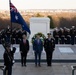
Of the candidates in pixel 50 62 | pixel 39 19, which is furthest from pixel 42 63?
pixel 39 19

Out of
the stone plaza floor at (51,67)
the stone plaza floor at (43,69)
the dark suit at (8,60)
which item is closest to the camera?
the dark suit at (8,60)

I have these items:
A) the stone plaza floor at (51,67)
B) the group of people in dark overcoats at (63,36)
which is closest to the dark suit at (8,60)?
the stone plaza floor at (51,67)

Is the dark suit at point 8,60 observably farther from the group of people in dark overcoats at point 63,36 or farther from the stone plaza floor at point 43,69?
the group of people in dark overcoats at point 63,36

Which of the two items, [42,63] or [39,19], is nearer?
[42,63]

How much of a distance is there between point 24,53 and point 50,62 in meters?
1.31

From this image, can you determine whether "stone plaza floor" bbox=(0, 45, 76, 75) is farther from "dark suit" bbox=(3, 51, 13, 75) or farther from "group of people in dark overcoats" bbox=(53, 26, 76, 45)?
"group of people in dark overcoats" bbox=(53, 26, 76, 45)

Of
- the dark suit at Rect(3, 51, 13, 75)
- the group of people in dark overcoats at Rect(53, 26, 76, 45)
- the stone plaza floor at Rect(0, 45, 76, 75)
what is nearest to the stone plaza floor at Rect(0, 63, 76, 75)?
the stone plaza floor at Rect(0, 45, 76, 75)

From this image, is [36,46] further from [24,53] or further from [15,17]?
[15,17]

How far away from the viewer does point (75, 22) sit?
5706 centimetres

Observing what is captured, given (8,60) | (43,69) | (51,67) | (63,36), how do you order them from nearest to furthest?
(8,60), (43,69), (51,67), (63,36)

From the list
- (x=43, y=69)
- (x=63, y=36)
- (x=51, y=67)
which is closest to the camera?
(x=43, y=69)

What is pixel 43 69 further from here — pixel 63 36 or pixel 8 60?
pixel 63 36

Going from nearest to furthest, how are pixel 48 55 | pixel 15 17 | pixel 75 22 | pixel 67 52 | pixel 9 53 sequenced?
1. pixel 9 53
2. pixel 15 17
3. pixel 48 55
4. pixel 67 52
5. pixel 75 22

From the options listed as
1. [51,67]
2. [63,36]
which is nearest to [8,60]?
[51,67]
